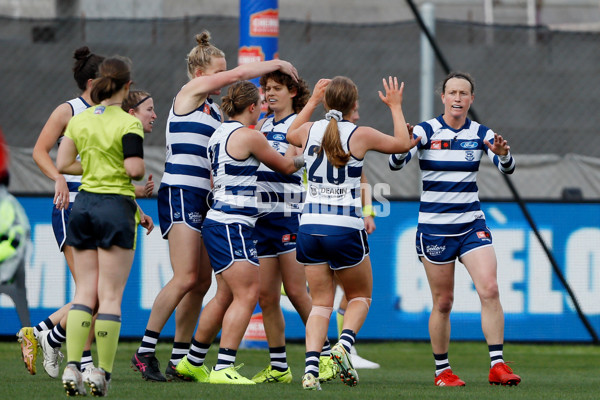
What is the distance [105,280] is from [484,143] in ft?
8.71

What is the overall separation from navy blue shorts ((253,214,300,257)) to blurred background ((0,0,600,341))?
3.18 m

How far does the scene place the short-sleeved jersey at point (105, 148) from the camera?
5391mm

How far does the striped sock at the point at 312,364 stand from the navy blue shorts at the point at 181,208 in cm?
109

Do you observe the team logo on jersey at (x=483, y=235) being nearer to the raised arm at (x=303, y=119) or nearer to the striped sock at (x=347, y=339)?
the striped sock at (x=347, y=339)

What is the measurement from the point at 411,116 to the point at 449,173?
5437mm

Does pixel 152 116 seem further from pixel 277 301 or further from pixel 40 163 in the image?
pixel 277 301

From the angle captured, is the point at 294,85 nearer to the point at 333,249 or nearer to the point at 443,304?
the point at 333,249

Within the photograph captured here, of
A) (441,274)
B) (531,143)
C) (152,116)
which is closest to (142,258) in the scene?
(152,116)

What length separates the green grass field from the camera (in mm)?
5695

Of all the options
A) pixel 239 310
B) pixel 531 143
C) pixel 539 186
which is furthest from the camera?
pixel 531 143

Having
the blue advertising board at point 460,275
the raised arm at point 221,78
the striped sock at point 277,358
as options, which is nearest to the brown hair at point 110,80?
the raised arm at point 221,78

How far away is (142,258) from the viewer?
9.69 meters

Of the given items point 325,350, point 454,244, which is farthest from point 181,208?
point 454,244

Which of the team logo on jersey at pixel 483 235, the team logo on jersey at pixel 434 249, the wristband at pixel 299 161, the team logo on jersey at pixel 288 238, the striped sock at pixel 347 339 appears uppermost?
the wristband at pixel 299 161
